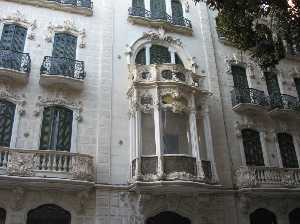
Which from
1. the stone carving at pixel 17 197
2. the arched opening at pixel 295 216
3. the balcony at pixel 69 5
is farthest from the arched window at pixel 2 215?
the arched opening at pixel 295 216

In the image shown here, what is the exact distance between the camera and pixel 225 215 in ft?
48.6

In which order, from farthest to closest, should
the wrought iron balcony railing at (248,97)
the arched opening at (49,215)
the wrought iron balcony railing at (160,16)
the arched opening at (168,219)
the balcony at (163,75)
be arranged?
the wrought iron balcony railing at (160,16) → the wrought iron balcony railing at (248,97) → the balcony at (163,75) → the arched opening at (168,219) → the arched opening at (49,215)

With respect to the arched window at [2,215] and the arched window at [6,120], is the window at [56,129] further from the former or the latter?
the arched window at [2,215]

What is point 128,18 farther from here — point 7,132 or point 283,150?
point 283,150

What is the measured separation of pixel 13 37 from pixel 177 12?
9.00 m

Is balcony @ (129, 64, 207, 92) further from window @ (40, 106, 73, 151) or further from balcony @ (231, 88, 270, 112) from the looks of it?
→ window @ (40, 106, 73, 151)

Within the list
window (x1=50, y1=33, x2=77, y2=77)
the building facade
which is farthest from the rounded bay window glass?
window (x1=50, y1=33, x2=77, y2=77)

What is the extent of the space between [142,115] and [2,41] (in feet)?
22.5

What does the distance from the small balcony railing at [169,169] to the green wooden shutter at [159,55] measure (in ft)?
18.8

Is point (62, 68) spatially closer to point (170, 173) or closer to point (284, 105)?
point (170, 173)

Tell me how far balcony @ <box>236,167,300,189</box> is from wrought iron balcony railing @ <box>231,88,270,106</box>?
11.4 ft

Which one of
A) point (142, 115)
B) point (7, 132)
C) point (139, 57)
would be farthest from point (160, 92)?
point (7, 132)

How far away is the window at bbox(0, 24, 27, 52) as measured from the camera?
51.0ft

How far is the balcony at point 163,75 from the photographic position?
15.4 m
